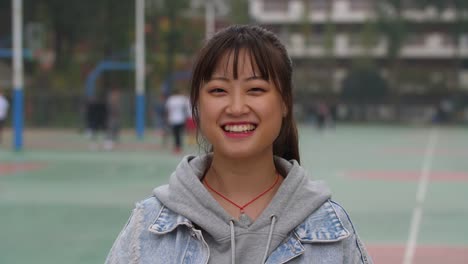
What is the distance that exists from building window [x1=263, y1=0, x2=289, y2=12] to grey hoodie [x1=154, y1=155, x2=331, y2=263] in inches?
2440

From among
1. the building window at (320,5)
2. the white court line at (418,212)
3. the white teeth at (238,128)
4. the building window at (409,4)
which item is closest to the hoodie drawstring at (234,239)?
the white teeth at (238,128)

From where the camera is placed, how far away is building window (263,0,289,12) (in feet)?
208

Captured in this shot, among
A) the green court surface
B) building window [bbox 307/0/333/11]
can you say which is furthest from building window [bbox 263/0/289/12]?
Result: the green court surface

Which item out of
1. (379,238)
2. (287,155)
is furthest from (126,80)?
(287,155)

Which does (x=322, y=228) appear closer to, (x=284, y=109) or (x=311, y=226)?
(x=311, y=226)

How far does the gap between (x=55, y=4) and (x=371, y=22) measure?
24236 millimetres

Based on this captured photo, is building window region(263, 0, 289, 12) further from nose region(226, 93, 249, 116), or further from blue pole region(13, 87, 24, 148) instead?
nose region(226, 93, 249, 116)

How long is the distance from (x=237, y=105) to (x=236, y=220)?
295mm

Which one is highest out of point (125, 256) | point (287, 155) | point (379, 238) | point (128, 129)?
point (287, 155)

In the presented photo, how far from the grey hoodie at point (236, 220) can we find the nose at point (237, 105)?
8.1 inches

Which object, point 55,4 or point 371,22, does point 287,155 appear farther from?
point 371,22

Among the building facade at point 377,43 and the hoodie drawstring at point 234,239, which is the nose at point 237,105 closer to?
the hoodie drawstring at point 234,239

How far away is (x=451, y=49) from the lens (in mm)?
59531

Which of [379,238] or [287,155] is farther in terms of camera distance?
[379,238]
